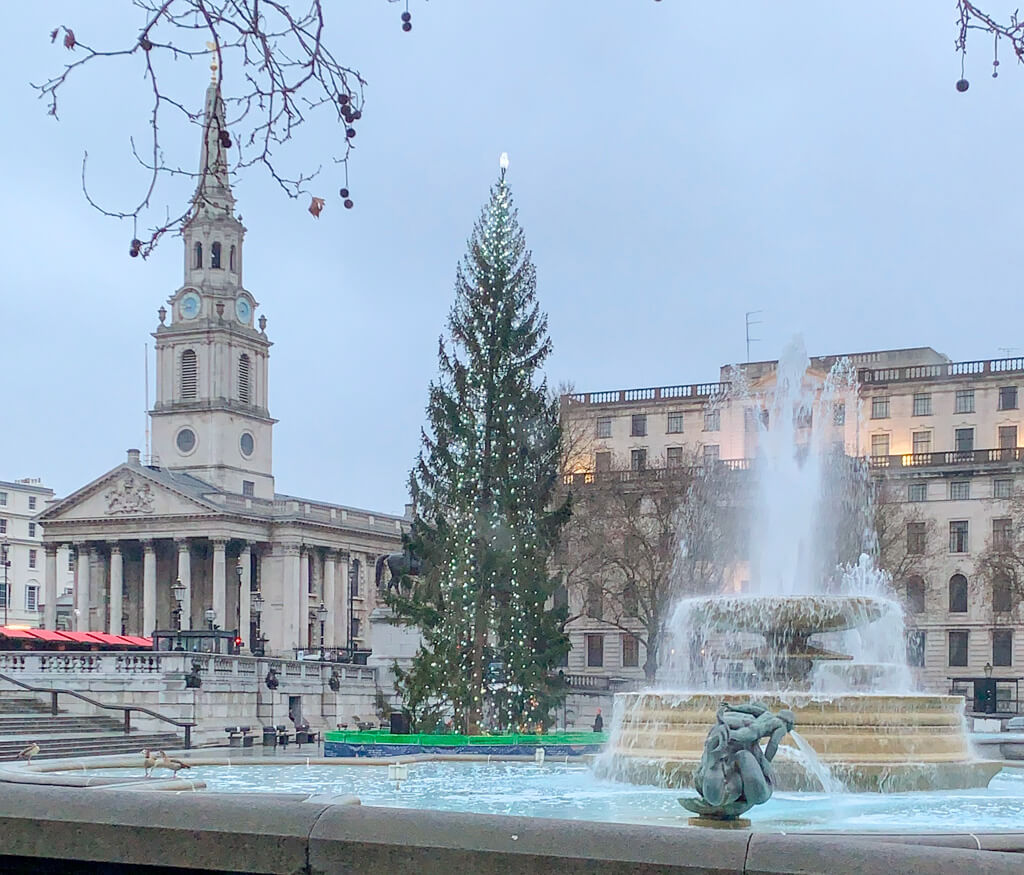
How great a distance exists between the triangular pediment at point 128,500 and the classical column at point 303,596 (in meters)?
7.24

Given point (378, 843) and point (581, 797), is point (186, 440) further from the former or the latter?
point (378, 843)

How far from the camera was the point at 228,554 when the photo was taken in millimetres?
105500

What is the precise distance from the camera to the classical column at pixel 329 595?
108438 millimetres

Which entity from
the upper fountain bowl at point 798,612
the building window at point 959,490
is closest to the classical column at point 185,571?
the building window at point 959,490

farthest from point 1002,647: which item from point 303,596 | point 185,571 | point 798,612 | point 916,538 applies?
point 798,612

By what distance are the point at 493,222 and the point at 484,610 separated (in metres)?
10.9

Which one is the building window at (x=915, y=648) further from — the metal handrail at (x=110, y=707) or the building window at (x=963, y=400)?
the metal handrail at (x=110, y=707)

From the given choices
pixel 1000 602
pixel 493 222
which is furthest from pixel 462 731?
pixel 1000 602

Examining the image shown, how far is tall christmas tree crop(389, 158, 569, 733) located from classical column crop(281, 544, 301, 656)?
6096 cm

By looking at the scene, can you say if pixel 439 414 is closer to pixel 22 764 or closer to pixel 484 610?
pixel 484 610

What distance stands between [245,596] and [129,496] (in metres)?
10.1

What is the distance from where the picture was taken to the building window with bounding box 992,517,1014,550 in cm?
7056

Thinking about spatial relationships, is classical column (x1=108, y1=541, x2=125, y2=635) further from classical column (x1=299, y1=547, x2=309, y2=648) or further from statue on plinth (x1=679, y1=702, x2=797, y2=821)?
statue on plinth (x1=679, y1=702, x2=797, y2=821)

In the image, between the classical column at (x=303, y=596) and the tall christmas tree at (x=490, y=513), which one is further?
the classical column at (x=303, y=596)
